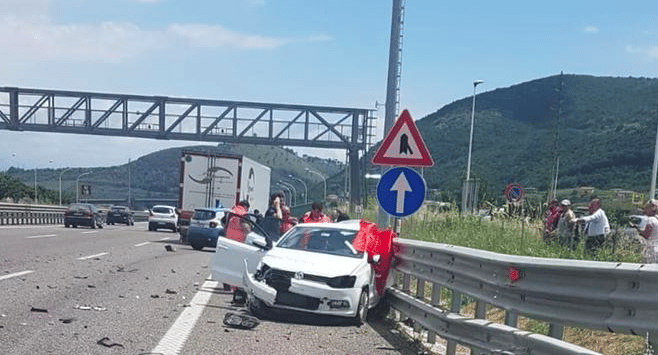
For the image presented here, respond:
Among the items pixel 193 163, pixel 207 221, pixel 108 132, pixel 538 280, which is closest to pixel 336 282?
pixel 538 280

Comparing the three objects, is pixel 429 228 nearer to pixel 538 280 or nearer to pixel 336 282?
pixel 336 282

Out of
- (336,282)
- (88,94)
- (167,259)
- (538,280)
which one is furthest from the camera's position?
(88,94)

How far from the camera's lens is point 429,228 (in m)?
17.7

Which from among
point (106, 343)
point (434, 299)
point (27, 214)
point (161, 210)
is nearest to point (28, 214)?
point (27, 214)

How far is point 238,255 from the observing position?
39.6 feet

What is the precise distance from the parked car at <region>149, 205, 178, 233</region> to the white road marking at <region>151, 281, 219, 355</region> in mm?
33777

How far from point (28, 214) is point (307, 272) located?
39.0 m

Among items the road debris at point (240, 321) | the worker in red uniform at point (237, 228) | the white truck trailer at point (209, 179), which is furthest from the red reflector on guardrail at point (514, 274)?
the white truck trailer at point (209, 179)

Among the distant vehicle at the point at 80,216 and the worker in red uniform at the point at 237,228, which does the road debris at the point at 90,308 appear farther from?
the distant vehicle at the point at 80,216

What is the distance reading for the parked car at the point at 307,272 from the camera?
33.8 ft

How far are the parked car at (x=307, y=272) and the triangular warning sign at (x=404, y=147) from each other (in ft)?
4.12

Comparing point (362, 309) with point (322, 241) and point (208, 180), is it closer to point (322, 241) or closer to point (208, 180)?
point (322, 241)

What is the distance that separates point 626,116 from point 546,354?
6712cm

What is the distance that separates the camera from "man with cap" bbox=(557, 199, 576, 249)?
429 inches
